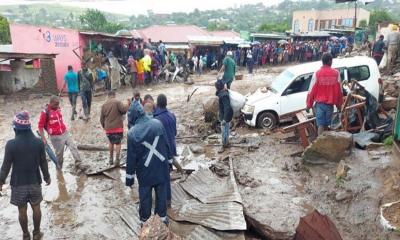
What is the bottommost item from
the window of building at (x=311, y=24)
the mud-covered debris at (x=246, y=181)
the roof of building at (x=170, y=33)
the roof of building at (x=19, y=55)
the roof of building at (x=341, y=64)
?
the mud-covered debris at (x=246, y=181)

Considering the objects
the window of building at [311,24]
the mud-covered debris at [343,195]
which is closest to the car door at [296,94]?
the mud-covered debris at [343,195]

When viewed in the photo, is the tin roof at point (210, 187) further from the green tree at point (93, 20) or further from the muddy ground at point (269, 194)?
the green tree at point (93, 20)

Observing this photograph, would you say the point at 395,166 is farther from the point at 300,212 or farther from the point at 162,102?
the point at 162,102

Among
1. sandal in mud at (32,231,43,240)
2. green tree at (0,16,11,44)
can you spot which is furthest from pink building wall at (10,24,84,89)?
green tree at (0,16,11,44)

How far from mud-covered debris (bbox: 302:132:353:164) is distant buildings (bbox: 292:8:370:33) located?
221 feet

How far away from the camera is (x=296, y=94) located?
10281 mm

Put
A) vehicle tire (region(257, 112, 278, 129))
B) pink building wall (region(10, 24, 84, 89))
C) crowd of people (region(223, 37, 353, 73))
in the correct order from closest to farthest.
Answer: vehicle tire (region(257, 112, 278, 129)) < pink building wall (region(10, 24, 84, 89)) < crowd of people (region(223, 37, 353, 73))

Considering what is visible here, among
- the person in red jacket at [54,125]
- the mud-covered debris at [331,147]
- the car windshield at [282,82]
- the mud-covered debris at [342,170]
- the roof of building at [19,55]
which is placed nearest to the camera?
the mud-covered debris at [342,170]

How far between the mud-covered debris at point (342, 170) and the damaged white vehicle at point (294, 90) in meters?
3.55

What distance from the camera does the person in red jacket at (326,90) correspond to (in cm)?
754

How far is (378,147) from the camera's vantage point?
24.3ft

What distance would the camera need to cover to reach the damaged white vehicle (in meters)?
10.1

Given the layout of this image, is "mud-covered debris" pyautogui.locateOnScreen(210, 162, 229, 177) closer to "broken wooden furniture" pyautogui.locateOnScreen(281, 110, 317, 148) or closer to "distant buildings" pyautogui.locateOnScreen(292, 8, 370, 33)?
"broken wooden furniture" pyautogui.locateOnScreen(281, 110, 317, 148)

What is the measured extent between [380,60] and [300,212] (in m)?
11.7
